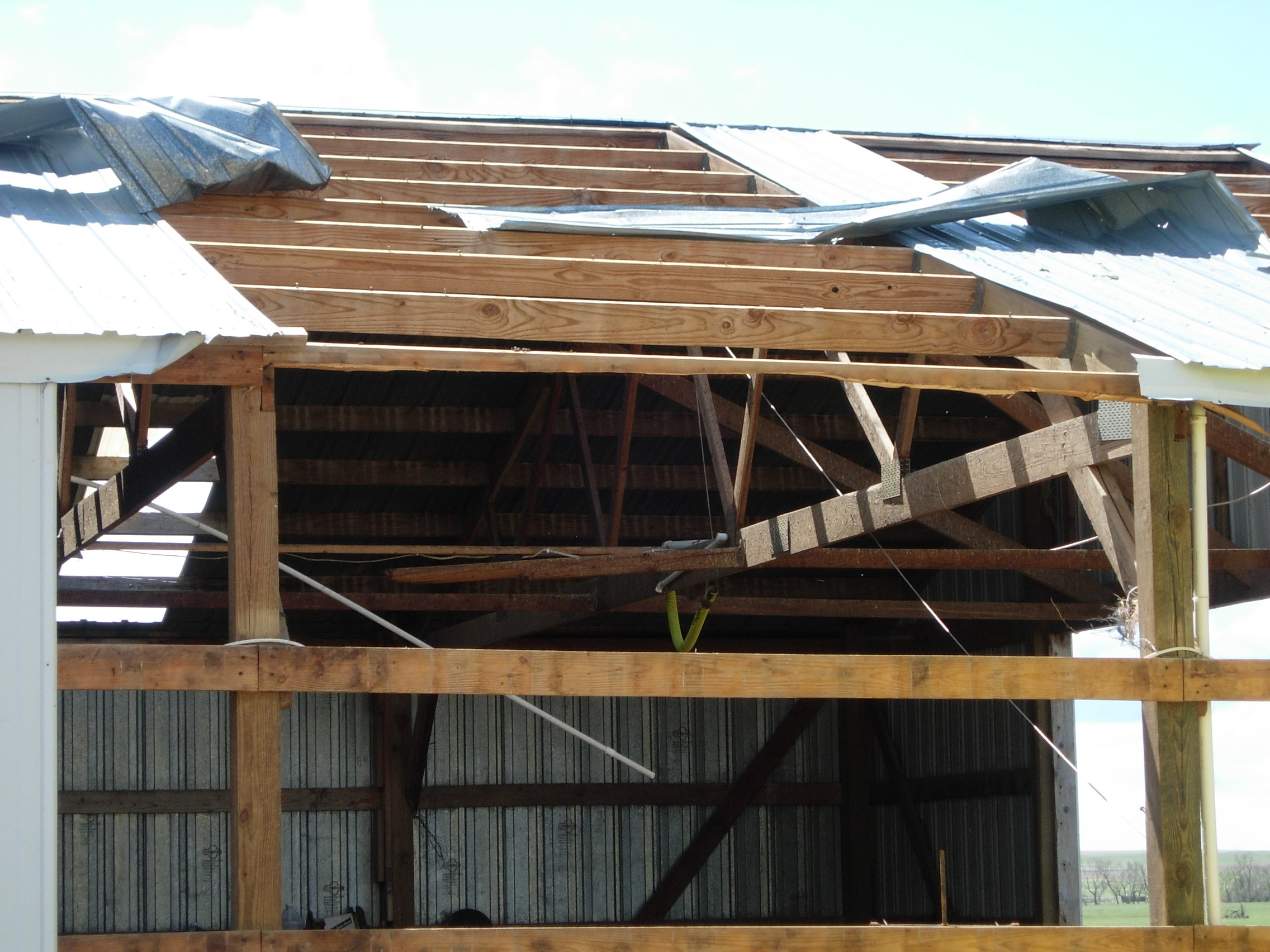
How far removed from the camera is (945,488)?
7.46 metres

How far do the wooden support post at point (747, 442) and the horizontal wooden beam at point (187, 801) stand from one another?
19.2 ft

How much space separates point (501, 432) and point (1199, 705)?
6.76 m

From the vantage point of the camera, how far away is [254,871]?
4.89 metres

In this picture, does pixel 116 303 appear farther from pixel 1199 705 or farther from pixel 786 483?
pixel 786 483

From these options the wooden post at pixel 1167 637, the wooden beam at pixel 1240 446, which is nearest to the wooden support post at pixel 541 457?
the wooden beam at pixel 1240 446

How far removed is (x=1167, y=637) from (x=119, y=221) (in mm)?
4695

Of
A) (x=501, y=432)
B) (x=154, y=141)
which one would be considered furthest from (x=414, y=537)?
(x=154, y=141)

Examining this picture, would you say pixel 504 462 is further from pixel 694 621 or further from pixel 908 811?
pixel 908 811

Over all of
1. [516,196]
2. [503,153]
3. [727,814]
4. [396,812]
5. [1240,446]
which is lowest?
[727,814]

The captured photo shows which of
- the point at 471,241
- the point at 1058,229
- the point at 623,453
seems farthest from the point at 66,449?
the point at 1058,229

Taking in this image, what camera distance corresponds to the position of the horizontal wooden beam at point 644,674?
4.89 metres

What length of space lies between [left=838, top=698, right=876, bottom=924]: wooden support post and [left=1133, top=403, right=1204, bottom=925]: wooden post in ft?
28.7

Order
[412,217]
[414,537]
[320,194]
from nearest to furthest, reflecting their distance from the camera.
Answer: [412,217] < [320,194] < [414,537]

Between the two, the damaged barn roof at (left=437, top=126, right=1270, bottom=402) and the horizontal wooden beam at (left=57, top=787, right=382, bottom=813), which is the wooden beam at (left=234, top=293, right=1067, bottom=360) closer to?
the damaged barn roof at (left=437, top=126, right=1270, bottom=402)
